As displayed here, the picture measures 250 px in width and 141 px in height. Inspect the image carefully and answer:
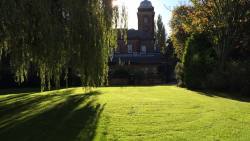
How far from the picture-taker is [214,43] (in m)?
32.1

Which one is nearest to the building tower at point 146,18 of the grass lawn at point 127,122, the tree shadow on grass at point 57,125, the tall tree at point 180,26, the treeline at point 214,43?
the tall tree at point 180,26

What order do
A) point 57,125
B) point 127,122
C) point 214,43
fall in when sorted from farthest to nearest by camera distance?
point 214,43, point 127,122, point 57,125

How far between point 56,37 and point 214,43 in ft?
65.3

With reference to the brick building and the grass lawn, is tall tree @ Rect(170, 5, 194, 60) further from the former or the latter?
the grass lawn

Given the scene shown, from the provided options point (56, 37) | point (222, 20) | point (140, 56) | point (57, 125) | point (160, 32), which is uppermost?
point (160, 32)

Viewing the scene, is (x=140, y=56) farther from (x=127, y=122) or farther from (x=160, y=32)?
(x=127, y=122)

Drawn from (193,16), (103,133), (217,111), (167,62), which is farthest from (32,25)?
(167,62)

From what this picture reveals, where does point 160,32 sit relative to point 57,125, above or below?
above

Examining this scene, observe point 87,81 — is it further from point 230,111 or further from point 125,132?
point 230,111

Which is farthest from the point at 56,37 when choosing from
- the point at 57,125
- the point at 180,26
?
the point at 180,26

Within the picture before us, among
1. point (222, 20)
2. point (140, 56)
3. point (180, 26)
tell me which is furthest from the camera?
point (140, 56)

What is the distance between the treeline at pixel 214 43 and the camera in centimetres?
2933

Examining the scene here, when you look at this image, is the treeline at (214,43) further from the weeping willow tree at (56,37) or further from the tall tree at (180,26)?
the weeping willow tree at (56,37)

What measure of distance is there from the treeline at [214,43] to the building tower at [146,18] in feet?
180
